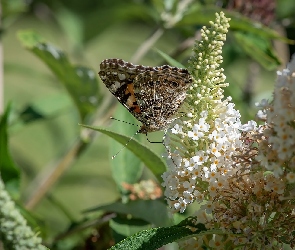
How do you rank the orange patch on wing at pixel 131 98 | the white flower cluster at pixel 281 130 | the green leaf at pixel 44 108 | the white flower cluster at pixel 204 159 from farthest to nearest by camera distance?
the green leaf at pixel 44 108, the orange patch on wing at pixel 131 98, the white flower cluster at pixel 204 159, the white flower cluster at pixel 281 130

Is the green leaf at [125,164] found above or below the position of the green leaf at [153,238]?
below

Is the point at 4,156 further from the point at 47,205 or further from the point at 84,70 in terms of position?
the point at 47,205

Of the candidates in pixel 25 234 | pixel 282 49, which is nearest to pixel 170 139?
pixel 25 234

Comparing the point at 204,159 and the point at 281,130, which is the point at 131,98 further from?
the point at 281,130

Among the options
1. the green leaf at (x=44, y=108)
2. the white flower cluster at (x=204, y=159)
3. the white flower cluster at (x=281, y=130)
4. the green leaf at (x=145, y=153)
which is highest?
the white flower cluster at (x=281, y=130)

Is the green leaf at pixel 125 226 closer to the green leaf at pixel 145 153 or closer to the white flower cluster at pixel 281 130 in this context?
the green leaf at pixel 145 153

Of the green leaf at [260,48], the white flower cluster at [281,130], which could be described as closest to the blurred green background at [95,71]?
the green leaf at [260,48]
